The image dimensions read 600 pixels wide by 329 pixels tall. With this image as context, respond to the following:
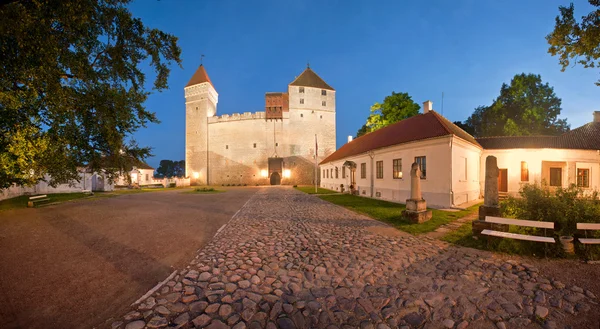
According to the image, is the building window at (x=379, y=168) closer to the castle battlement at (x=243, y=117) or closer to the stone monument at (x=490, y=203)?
the stone monument at (x=490, y=203)

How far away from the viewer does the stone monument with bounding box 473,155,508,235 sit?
20.2ft

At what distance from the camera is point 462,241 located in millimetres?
6188

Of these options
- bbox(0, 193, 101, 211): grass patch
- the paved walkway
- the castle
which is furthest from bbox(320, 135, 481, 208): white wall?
the castle

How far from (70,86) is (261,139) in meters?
36.6

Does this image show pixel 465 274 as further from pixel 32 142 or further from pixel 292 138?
pixel 292 138

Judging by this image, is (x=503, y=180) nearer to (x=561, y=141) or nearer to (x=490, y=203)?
(x=561, y=141)

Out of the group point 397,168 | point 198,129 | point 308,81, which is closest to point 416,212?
point 397,168

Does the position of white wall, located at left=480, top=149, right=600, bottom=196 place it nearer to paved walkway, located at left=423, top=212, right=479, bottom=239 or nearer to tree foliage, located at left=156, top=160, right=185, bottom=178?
paved walkway, located at left=423, top=212, right=479, bottom=239

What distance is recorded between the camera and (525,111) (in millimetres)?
26406

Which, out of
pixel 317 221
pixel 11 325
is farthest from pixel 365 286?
pixel 317 221

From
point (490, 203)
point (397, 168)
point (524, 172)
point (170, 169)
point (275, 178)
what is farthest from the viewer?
point (170, 169)

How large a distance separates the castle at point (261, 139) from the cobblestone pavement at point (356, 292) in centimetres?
3893

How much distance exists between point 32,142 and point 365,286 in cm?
1069

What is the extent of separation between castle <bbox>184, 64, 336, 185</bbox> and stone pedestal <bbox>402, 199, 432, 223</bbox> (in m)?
35.5
